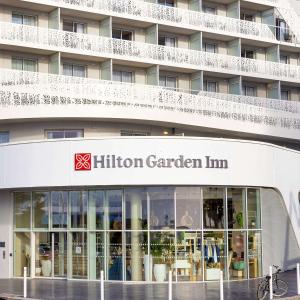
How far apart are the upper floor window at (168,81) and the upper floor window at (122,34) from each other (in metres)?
3.23

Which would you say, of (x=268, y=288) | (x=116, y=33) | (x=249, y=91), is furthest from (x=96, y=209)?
(x=249, y=91)

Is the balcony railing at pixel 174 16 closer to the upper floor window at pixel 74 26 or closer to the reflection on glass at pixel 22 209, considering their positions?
the upper floor window at pixel 74 26

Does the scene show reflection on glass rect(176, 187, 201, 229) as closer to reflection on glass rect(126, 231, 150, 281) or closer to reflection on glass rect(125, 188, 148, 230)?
reflection on glass rect(125, 188, 148, 230)

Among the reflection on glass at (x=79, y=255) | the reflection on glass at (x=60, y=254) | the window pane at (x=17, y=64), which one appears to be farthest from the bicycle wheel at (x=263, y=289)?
the window pane at (x=17, y=64)

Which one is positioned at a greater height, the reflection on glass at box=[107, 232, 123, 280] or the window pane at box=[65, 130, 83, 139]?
the window pane at box=[65, 130, 83, 139]

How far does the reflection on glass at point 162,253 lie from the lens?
30672 mm

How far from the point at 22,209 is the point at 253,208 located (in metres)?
10.9

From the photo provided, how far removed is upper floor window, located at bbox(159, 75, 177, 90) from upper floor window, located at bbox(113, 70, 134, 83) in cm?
224

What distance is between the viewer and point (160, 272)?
3066 cm

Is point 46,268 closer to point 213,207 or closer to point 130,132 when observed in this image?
point 213,207

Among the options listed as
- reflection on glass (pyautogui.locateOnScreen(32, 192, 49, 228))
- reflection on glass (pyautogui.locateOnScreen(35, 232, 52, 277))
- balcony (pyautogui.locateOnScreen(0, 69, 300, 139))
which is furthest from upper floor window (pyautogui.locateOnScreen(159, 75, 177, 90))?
reflection on glass (pyautogui.locateOnScreen(35, 232, 52, 277))

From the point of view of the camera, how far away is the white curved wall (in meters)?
30.7

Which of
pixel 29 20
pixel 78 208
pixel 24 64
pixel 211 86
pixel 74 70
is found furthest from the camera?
pixel 211 86

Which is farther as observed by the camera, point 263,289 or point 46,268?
point 46,268
